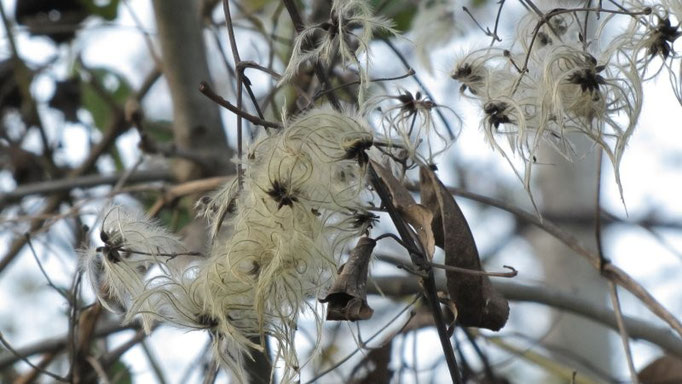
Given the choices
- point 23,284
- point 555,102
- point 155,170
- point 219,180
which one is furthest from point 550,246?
point 23,284

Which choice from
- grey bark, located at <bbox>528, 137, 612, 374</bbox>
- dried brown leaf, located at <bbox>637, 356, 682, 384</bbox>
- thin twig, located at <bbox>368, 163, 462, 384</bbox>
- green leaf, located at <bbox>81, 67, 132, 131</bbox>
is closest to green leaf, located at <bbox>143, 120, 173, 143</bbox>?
green leaf, located at <bbox>81, 67, 132, 131</bbox>

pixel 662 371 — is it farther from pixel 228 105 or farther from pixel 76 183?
pixel 76 183

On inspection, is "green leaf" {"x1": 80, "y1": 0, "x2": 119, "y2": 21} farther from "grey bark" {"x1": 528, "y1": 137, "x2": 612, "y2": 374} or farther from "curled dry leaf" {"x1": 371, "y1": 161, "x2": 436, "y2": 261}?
"grey bark" {"x1": 528, "y1": 137, "x2": 612, "y2": 374}

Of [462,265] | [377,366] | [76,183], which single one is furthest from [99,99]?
[462,265]

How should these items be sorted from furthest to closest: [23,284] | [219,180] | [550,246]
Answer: [23,284] < [550,246] < [219,180]

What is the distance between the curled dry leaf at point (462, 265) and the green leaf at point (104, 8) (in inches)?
53.8

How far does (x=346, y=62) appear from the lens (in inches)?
36.8

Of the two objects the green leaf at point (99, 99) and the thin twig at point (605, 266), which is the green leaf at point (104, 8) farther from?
the thin twig at point (605, 266)

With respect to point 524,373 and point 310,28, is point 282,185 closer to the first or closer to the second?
point 310,28

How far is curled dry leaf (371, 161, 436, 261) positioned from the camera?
883 millimetres

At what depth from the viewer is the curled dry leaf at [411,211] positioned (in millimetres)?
883

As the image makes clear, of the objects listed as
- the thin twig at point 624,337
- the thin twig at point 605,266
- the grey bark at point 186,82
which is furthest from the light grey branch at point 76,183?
the thin twig at point 624,337

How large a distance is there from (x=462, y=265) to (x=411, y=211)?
71mm

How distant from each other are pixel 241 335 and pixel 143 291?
0.11 metres
